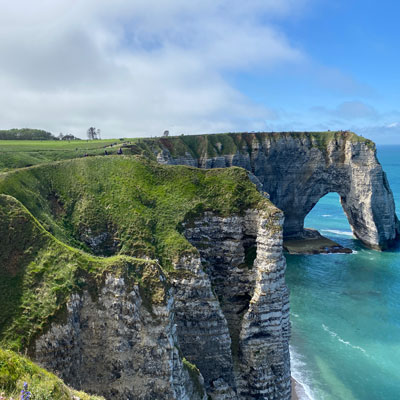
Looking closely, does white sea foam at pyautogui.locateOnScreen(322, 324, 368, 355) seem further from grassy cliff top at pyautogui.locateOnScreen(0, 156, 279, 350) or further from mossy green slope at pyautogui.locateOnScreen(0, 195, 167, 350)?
mossy green slope at pyautogui.locateOnScreen(0, 195, 167, 350)

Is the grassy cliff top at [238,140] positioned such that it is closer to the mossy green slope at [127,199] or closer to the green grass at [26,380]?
the mossy green slope at [127,199]

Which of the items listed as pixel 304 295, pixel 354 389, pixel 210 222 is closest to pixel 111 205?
pixel 210 222

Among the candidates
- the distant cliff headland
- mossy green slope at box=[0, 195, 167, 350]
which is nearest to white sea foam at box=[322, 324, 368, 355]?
the distant cliff headland

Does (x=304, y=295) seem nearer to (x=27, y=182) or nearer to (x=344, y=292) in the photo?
(x=344, y=292)

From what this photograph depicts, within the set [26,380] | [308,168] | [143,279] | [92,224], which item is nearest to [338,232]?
[308,168]

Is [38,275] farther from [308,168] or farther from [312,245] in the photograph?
[308,168]

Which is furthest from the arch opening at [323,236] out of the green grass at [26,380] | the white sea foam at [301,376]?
the green grass at [26,380]
